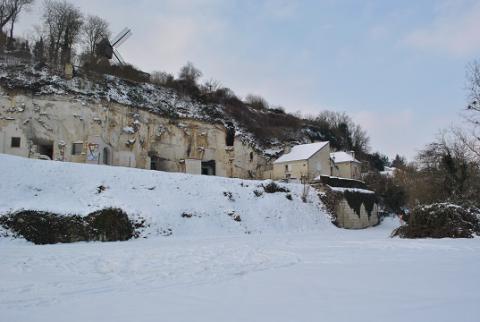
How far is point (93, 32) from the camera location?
45844mm

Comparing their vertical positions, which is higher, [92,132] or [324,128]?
[324,128]

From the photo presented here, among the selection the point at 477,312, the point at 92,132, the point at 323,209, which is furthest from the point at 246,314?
the point at 92,132

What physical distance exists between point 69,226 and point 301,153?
30584 millimetres

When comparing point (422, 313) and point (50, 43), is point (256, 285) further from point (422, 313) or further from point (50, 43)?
point (50, 43)

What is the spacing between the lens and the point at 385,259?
860cm

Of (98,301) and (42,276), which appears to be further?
(42,276)

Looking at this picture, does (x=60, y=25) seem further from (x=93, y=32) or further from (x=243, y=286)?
(x=243, y=286)

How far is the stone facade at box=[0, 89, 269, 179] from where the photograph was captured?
102 ft

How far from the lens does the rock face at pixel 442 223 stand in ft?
49.8

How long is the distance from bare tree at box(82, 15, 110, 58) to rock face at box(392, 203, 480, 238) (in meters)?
41.8

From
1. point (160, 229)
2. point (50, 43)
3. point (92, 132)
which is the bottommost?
point (160, 229)

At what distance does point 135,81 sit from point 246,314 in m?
39.3

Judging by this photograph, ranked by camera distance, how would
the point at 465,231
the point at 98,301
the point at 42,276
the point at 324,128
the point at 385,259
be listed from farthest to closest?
the point at 324,128, the point at 465,231, the point at 385,259, the point at 42,276, the point at 98,301

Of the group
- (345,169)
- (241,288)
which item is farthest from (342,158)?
(241,288)
